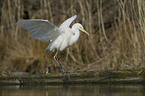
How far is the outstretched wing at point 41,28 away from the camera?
512cm

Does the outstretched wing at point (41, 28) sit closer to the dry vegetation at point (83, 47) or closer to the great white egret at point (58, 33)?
the great white egret at point (58, 33)

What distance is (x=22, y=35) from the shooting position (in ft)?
29.9

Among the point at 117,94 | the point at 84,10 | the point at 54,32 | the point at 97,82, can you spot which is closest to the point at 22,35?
the point at 84,10

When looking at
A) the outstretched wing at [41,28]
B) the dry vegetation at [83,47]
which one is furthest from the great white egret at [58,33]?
the dry vegetation at [83,47]

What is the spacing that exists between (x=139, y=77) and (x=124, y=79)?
255 millimetres

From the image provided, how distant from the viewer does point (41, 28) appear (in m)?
5.52

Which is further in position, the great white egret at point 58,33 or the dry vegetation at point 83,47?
the dry vegetation at point 83,47

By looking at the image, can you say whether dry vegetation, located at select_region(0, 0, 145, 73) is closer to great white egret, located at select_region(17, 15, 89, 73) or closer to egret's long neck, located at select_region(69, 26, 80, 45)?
great white egret, located at select_region(17, 15, 89, 73)

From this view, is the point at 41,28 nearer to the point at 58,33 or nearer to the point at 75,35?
the point at 58,33

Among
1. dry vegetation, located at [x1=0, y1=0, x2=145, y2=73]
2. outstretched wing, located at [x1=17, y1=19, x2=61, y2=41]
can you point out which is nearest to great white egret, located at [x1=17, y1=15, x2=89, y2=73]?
outstretched wing, located at [x1=17, y1=19, x2=61, y2=41]

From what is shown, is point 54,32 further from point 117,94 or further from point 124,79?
point 117,94

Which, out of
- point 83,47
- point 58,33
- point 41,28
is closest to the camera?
point 41,28

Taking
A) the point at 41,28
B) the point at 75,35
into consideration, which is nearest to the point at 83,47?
the point at 75,35

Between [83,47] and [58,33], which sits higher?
[58,33]
